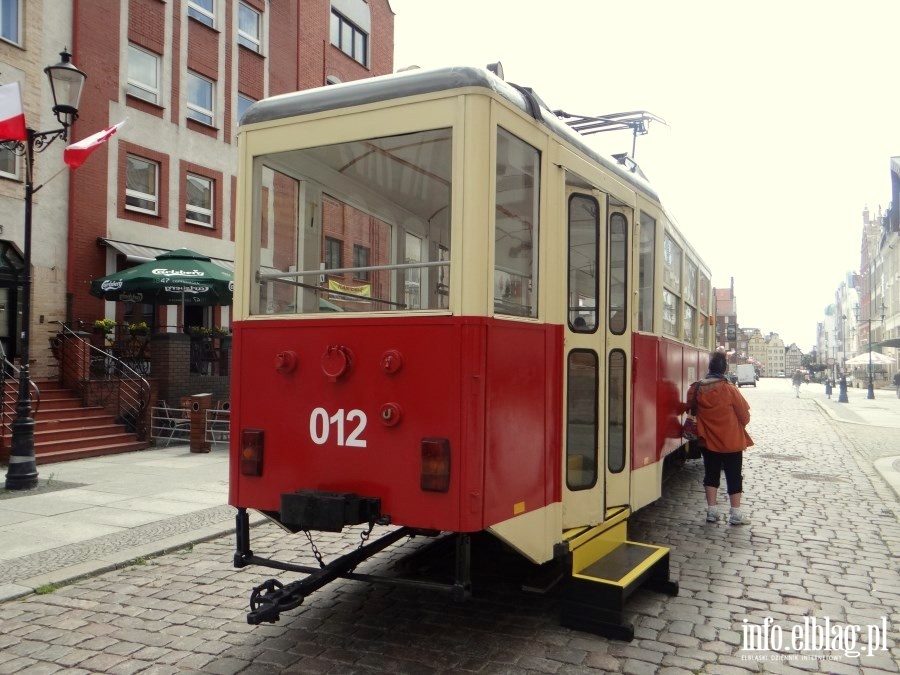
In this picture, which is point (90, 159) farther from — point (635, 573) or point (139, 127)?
point (635, 573)

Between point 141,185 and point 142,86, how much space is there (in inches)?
100

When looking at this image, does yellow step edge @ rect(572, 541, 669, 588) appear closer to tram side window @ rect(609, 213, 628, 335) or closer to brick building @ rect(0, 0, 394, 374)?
tram side window @ rect(609, 213, 628, 335)

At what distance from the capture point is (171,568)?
19.6 ft

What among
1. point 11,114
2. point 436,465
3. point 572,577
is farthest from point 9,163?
point 572,577

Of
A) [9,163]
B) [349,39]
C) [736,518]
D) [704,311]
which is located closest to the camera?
[736,518]

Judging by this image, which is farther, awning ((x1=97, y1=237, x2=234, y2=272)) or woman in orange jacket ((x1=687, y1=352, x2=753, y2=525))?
awning ((x1=97, y1=237, x2=234, y2=272))

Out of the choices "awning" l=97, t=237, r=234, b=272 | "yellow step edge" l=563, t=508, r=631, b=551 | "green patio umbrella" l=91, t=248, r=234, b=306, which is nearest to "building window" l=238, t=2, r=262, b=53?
"awning" l=97, t=237, r=234, b=272

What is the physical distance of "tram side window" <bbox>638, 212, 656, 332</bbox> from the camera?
6.15 m

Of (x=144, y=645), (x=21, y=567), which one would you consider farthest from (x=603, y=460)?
(x=21, y=567)

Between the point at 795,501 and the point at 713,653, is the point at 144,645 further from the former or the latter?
the point at 795,501

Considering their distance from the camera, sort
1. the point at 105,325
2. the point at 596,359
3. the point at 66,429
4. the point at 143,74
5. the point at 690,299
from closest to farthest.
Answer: the point at 596,359 < the point at 690,299 < the point at 66,429 < the point at 105,325 < the point at 143,74

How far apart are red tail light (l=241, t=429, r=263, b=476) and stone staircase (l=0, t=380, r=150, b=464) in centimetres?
865

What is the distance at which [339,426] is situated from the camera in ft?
13.9

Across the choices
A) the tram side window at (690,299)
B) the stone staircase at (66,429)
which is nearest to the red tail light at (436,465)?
the tram side window at (690,299)
